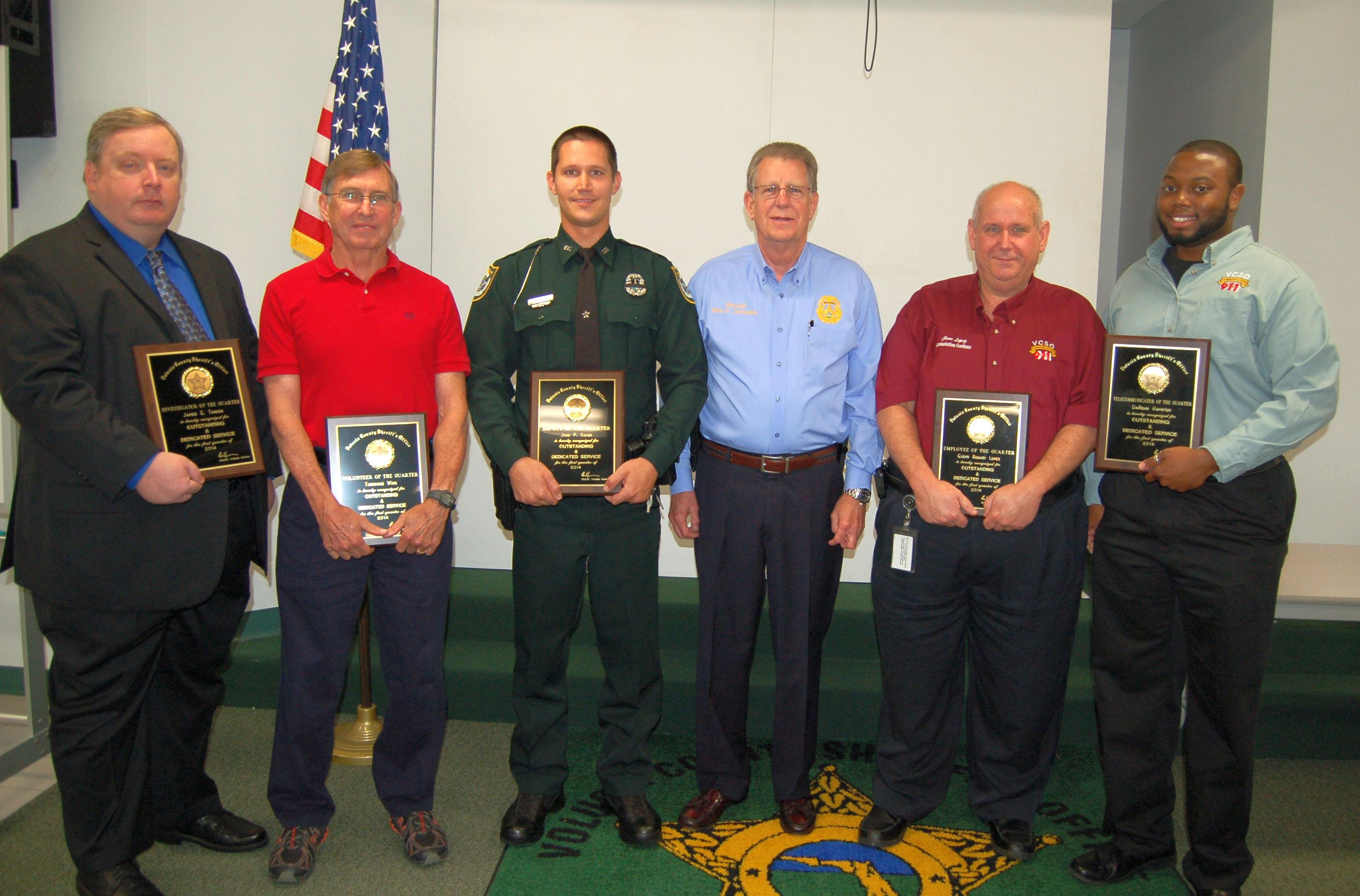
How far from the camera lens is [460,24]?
416cm

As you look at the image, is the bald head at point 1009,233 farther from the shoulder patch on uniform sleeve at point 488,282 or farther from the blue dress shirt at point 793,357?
the shoulder patch on uniform sleeve at point 488,282

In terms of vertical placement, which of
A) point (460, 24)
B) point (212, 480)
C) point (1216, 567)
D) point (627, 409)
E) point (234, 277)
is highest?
point (460, 24)

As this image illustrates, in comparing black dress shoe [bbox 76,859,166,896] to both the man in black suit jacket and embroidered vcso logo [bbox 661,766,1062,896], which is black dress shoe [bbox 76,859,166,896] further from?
embroidered vcso logo [bbox 661,766,1062,896]

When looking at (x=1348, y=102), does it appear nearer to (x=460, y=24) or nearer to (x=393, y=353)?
(x=460, y=24)

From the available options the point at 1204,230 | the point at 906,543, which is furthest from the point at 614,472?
the point at 1204,230

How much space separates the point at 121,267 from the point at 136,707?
3.81 feet

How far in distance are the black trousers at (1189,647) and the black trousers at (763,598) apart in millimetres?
820

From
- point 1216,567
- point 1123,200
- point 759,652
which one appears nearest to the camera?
point 1216,567

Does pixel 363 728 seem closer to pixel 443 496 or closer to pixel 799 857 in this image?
pixel 443 496

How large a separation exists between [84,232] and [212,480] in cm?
70

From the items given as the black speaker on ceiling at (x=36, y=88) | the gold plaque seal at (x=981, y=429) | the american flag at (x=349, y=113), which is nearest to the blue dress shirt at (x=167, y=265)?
→ the american flag at (x=349, y=113)

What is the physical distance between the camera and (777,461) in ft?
9.04

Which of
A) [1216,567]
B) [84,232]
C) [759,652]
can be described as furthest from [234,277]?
[1216,567]

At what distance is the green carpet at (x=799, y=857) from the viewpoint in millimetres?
2584
